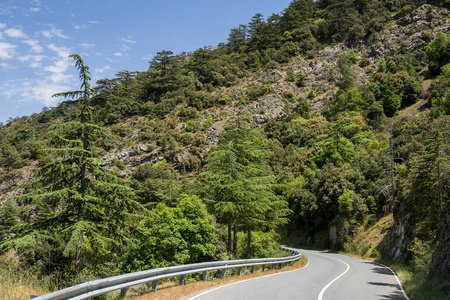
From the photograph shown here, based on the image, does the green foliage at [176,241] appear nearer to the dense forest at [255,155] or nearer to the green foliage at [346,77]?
the dense forest at [255,155]

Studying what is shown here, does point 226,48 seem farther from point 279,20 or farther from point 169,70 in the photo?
point 169,70

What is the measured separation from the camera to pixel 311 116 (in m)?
75.0

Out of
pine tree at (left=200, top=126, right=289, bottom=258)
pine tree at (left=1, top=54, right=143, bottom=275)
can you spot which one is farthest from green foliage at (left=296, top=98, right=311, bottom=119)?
pine tree at (left=1, top=54, right=143, bottom=275)

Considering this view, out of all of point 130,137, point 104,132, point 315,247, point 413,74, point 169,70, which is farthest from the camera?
point 169,70

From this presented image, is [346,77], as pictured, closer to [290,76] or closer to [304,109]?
[304,109]

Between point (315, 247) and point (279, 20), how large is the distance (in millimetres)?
108267

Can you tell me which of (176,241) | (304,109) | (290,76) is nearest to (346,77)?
(304,109)

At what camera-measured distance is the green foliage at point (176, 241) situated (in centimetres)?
1759

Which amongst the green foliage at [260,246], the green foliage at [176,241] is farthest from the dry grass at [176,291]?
the green foliage at [260,246]

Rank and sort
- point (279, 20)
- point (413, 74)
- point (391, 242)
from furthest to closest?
1. point (279, 20)
2. point (413, 74)
3. point (391, 242)

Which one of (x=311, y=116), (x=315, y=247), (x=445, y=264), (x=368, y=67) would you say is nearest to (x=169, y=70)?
(x=311, y=116)

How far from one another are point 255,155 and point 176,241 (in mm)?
8274

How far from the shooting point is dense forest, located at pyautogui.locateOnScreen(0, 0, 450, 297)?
12633 mm

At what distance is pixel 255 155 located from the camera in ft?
70.6
